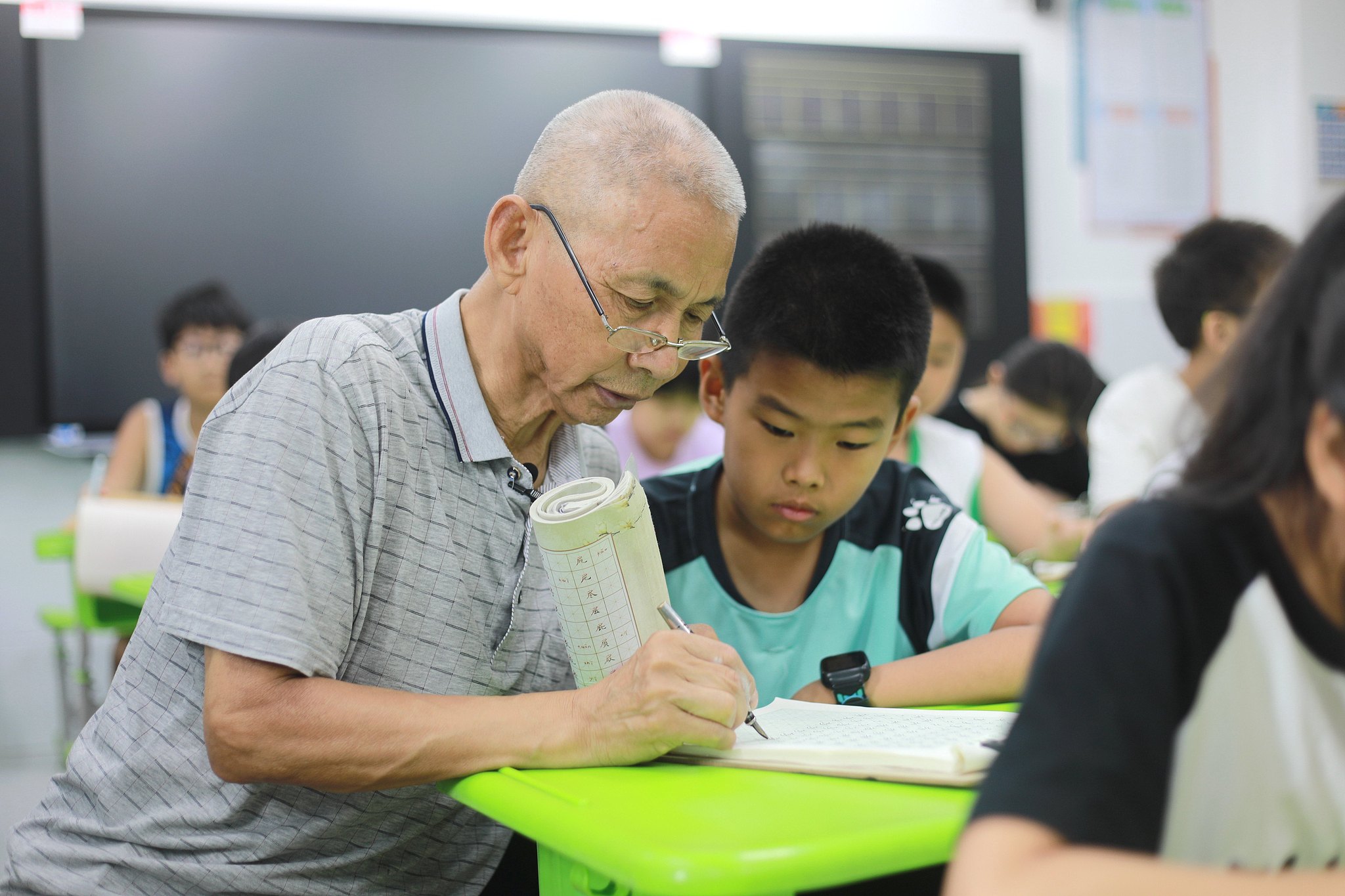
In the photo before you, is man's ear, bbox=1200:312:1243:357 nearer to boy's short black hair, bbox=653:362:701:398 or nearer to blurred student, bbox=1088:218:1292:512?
blurred student, bbox=1088:218:1292:512

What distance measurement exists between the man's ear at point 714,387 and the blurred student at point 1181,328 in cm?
124

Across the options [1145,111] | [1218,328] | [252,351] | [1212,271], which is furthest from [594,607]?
[1145,111]

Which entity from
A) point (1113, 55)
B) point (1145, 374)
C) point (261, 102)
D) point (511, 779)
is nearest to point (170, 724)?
point (511, 779)

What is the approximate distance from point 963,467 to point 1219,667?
5.84 ft

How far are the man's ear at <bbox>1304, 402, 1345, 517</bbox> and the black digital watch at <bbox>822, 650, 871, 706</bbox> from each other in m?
0.65

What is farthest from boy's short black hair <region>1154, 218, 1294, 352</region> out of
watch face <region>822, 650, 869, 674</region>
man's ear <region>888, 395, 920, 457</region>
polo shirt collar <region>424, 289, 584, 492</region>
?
polo shirt collar <region>424, 289, 584, 492</region>

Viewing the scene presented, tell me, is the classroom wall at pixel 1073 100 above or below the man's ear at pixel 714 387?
above

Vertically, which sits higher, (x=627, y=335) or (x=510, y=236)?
(x=510, y=236)

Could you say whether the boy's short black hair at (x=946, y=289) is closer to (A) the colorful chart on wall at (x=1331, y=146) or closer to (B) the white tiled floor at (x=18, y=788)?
(B) the white tiled floor at (x=18, y=788)

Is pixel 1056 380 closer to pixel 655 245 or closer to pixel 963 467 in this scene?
pixel 963 467

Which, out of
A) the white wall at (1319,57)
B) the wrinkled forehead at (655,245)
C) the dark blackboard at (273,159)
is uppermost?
the white wall at (1319,57)

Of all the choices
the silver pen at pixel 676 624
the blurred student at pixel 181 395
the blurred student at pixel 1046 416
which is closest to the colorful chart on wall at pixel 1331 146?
the blurred student at pixel 1046 416

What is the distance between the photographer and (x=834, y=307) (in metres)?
1.37

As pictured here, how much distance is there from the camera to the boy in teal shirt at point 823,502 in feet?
4.40
